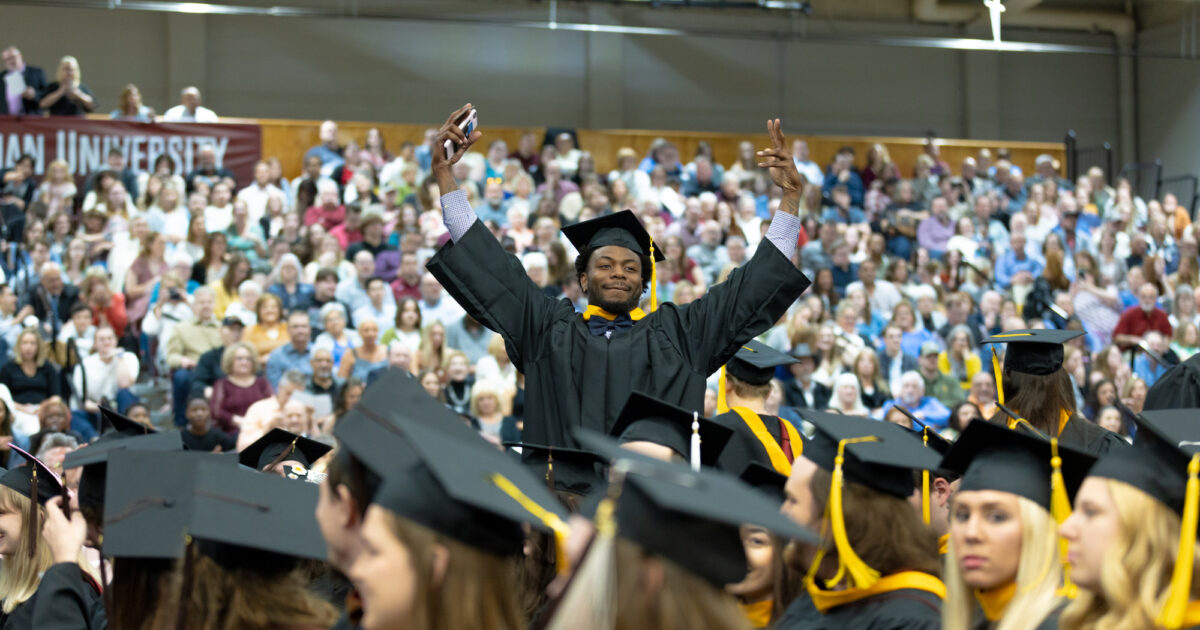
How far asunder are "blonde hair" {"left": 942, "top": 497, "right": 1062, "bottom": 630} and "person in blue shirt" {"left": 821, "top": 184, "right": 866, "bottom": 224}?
1291cm

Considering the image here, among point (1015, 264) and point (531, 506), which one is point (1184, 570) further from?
point (1015, 264)

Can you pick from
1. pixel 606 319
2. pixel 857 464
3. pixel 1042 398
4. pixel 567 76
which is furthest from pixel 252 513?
pixel 567 76

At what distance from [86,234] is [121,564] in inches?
396

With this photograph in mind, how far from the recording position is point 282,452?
4.88 meters

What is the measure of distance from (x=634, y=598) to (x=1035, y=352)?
3695mm

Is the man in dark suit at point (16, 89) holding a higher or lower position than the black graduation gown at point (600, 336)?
higher

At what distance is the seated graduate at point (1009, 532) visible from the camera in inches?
114

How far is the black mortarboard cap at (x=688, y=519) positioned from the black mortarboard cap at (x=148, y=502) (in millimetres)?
1280

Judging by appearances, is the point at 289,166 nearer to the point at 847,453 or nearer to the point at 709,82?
the point at 709,82

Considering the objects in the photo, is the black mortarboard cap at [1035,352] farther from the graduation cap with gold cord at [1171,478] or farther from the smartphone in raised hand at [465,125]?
the graduation cap with gold cord at [1171,478]

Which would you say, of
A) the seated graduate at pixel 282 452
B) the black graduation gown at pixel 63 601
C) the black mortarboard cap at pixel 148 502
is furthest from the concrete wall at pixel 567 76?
the black mortarboard cap at pixel 148 502

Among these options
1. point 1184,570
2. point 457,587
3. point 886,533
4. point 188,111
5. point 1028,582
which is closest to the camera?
point 457,587

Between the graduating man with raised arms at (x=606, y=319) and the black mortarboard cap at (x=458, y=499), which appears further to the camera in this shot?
the graduating man with raised arms at (x=606, y=319)

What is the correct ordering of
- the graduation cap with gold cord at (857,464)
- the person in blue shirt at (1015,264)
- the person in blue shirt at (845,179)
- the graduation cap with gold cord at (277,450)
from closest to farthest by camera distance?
the graduation cap with gold cord at (857,464) < the graduation cap with gold cord at (277,450) < the person in blue shirt at (1015,264) < the person in blue shirt at (845,179)
